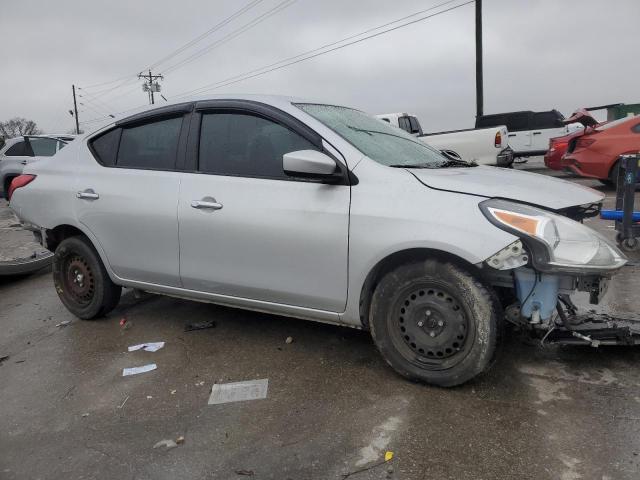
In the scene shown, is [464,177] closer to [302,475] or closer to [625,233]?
[302,475]

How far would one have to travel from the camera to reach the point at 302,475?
7.66ft

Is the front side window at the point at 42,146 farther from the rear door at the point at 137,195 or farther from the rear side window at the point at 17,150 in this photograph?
the rear door at the point at 137,195

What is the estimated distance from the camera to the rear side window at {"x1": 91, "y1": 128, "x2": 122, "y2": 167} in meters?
4.22

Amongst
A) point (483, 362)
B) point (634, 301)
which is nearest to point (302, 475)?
point (483, 362)

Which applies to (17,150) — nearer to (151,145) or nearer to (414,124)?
(414,124)

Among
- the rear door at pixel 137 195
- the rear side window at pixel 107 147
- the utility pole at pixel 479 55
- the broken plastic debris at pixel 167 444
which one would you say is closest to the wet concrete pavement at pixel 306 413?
the broken plastic debris at pixel 167 444

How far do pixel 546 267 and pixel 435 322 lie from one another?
647mm

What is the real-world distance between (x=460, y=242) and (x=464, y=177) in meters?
0.54

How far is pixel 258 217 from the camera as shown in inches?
132

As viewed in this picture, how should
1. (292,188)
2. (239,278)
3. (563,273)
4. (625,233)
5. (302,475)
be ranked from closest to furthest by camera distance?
1. (302,475)
2. (563,273)
3. (292,188)
4. (239,278)
5. (625,233)

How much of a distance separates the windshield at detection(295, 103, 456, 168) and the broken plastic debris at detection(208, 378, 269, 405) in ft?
5.06

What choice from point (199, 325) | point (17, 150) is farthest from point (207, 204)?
point (17, 150)

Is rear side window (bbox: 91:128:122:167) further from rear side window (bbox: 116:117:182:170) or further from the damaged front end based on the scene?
the damaged front end

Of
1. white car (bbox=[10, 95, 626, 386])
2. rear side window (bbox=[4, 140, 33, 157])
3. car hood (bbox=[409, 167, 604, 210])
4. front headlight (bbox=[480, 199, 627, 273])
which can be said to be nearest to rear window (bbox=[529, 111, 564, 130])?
rear side window (bbox=[4, 140, 33, 157])
